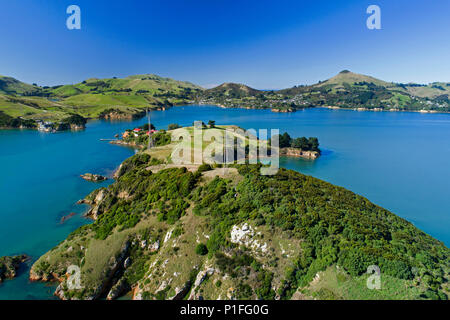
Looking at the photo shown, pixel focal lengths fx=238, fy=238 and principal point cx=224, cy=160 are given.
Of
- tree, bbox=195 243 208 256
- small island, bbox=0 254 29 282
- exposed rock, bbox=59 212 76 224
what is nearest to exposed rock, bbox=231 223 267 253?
tree, bbox=195 243 208 256

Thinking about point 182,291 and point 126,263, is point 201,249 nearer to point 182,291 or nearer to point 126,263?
point 182,291

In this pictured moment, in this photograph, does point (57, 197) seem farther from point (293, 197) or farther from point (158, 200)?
point (293, 197)

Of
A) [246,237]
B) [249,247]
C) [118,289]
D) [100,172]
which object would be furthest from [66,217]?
[249,247]

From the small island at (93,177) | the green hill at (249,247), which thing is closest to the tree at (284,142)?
the green hill at (249,247)

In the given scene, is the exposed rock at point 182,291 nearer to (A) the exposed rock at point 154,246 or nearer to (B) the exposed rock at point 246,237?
(A) the exposed rock at point 154,246

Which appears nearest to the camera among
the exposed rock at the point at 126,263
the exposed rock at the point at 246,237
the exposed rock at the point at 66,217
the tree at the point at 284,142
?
the exposed rock at the point at 246,237
